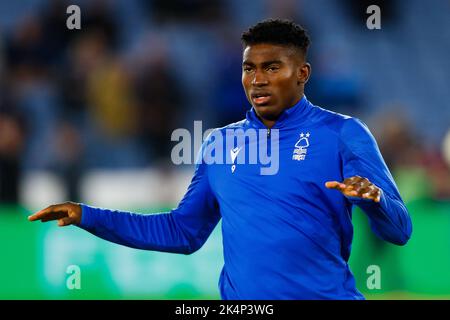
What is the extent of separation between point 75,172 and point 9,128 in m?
0.82

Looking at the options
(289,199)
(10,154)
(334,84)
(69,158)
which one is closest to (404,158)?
(334,84)

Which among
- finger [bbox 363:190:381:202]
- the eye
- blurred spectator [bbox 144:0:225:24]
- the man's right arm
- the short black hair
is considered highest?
blurred spectator [bbox 144:0:225:24]

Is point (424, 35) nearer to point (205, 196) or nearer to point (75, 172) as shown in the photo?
point (75, 172)

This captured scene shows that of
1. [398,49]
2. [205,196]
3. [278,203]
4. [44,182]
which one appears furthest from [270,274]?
[398,49]

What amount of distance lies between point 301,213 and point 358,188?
1.67 feet

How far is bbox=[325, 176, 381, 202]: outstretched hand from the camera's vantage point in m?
3.82

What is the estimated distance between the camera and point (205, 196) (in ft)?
15.5

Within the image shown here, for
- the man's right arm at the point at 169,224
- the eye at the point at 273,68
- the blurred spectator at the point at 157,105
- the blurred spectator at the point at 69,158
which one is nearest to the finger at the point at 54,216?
the man's right arm at the point at 169,224

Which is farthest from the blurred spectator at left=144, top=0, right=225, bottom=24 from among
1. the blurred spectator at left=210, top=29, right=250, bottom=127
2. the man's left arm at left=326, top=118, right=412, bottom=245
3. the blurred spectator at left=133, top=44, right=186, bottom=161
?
the man's left arm at left=326, top=118, right=412, bottom=245

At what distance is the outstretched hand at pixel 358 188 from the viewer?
150 inches

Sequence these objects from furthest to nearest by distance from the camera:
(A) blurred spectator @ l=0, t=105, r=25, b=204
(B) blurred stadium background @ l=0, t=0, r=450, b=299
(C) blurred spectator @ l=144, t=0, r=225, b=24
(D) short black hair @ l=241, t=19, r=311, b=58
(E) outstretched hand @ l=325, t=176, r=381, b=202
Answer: (C) blurred spectator @ l=144, t=0, r=225, b=24 → (A) blurred spectator @ l=0, t=105, r=25, b=204 → (B) blurred stadium background @ l=0, t=0, r=450, b=299 → (D) short black hair @ l=241, t=19, r=311, b=58 → (E) outstretched hand @ l=325, t=176, r=381, b=202

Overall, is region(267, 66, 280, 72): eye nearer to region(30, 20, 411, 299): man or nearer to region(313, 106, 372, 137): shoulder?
region(30, 20, 411, 299): man

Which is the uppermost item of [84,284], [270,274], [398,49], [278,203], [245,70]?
[398,49]

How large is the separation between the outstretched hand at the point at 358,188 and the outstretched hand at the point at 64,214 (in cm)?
129
